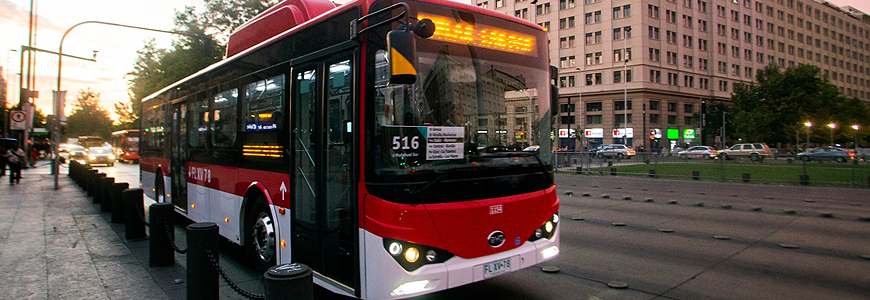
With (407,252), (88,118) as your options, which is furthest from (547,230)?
(88,118)

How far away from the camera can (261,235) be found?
6.01 meters

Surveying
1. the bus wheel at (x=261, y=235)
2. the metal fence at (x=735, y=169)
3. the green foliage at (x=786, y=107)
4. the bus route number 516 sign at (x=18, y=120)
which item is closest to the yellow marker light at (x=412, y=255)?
the bus wheel at (x=261, y=235)

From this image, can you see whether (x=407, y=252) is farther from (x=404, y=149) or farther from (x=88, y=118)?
(x=88, y=118)

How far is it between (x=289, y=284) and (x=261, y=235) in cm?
313

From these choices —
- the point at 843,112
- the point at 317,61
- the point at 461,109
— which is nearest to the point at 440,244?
the point at 461,109

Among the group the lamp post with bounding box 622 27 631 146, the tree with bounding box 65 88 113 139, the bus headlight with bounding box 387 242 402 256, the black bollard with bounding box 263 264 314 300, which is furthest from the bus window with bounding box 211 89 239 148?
the tree with bounding box 65 88 113 139

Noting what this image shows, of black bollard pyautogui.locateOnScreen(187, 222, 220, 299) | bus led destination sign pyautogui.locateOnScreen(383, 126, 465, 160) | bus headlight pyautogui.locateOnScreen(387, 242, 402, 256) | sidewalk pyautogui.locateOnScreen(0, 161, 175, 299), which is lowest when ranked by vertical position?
sidewalk pyautogui.locateOnScreen(0, 161, 175, 299)

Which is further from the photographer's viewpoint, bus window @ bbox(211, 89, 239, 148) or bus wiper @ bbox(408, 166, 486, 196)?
bus window @ bbox(211, 89, 239, 148)

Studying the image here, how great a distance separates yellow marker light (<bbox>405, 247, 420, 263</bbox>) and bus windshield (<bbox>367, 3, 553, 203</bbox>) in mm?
412

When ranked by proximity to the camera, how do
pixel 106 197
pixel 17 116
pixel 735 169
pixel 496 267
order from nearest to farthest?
pixel 496 267 → pixel 106 197 → pixel 17 116 → pixel 735 169

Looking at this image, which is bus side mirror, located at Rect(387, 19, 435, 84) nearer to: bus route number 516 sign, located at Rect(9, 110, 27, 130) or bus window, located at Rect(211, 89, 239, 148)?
bus window, located at Rect(211, 89, 239, 148)

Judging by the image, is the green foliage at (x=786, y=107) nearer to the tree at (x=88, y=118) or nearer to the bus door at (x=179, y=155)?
the bus door at (x=179, y=155)

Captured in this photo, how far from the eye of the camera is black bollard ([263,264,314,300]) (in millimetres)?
3125

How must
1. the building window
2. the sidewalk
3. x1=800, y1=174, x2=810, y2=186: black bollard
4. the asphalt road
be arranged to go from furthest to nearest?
the building window < x1=800, y1=174, x2=810, y2=186: black bollard < the sidewalk < the asphalt road
